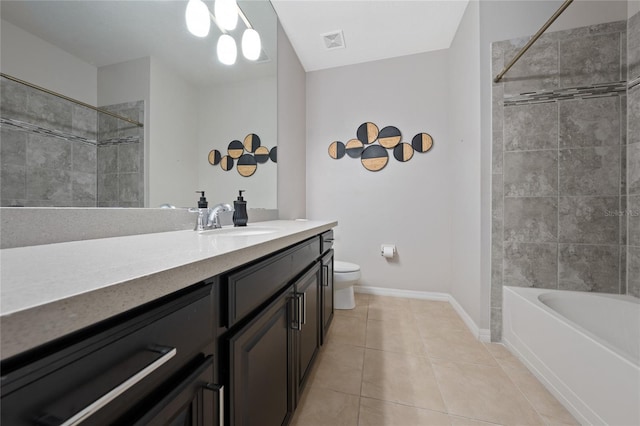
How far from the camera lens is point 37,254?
1.74 ft

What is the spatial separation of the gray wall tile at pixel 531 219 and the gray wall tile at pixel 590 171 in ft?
0.47

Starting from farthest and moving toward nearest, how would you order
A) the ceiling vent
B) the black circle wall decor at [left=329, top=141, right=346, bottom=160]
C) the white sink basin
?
the black circle wall decor at [left=329, top=141, right=346, bottom=160]
the ceiling vent
the white sink basin

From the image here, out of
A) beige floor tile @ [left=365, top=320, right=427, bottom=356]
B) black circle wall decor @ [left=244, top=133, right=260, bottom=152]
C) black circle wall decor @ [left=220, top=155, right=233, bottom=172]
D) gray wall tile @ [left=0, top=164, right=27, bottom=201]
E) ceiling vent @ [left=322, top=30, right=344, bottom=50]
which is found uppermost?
ceiling vent @ [left=322, top=30, right=344, bottom=50]

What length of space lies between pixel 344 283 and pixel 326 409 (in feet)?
3.39

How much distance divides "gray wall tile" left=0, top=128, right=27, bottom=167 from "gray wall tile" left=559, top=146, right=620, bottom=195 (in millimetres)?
2593

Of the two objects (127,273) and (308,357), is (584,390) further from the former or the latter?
(127,273)

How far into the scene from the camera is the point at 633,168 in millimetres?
1583

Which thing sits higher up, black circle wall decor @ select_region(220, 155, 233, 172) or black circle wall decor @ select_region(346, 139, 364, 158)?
black circle wall decor @ select_region(346, 139, 364, 158)

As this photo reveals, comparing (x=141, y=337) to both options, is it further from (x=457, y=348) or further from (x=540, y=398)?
(x=457, y=348)

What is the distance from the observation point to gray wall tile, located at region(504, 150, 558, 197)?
1702mm

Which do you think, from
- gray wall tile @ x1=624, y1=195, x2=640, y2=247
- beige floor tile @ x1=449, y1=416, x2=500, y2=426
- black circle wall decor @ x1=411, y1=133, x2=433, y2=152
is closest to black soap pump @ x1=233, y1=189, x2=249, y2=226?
beige floor tile @ x1=449, y1=416, x2=500, y2=426

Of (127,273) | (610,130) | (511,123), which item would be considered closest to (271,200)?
(127,273)

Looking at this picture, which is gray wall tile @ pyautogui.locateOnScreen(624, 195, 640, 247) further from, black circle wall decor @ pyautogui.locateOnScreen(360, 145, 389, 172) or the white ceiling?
the white ceiling

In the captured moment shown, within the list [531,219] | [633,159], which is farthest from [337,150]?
[633,159]
